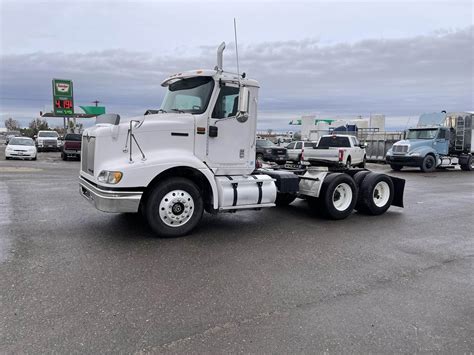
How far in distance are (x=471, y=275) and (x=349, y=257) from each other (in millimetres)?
1554

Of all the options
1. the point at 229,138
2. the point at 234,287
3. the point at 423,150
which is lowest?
the point at 234,287

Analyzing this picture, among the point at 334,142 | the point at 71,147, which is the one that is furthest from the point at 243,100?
the point at 71,147

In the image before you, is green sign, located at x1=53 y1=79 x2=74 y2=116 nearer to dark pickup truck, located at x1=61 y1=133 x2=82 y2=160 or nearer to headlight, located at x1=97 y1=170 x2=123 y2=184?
dark pickup truck, located at x1=61 y1=133 x2=82 y2=160

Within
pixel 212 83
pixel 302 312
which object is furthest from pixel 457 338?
pixel 212 83

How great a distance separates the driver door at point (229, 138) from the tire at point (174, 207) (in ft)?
2.40

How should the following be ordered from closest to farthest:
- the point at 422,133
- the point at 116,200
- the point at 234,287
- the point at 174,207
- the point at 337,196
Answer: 1. the point at 234,287
2. the point at 116,200
3. the point at 174,207
4. the point at 337,196
5. the point at 422,133

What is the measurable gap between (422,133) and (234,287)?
23326 millimetres

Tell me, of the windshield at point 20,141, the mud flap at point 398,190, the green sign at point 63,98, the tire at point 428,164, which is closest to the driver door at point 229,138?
the mud flap at point 398,190

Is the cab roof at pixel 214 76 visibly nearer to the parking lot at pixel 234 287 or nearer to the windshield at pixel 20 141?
the parking lot at pixel 234 287

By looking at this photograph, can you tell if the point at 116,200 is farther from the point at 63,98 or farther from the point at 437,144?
the point at 63,98

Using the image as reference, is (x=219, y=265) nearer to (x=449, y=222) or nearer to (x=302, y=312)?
(x=302, y=312)

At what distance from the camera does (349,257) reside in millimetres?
5586

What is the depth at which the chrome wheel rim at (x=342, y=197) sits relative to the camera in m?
8.31

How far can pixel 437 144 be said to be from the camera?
23.4 meters
